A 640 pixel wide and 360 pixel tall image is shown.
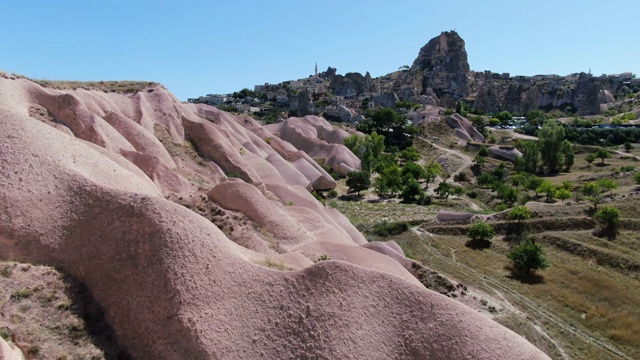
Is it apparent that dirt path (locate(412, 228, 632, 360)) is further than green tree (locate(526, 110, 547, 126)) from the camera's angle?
No

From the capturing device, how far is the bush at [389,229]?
3316 cm

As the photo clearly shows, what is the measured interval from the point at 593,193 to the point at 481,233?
49.5ft

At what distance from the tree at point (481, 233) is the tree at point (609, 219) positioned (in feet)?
22.8

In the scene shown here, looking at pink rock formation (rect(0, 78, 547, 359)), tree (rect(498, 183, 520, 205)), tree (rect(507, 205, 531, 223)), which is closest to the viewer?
pink rock formation (rect(0, 78, 547, 359))

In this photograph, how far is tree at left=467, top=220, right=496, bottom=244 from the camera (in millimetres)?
30281

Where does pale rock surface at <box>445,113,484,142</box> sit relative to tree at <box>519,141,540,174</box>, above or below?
above

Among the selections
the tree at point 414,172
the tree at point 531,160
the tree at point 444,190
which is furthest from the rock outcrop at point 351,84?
the tree at point 444,190

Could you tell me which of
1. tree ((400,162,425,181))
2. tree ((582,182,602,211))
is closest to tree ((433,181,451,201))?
tree ((400,162,425,181))

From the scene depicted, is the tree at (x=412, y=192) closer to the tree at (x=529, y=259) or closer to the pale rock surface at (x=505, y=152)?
the tree at (x=529, y=259)

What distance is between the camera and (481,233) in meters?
30.3

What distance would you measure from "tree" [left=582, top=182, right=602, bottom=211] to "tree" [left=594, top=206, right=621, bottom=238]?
7.93ft

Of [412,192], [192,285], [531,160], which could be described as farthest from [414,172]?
[192,285]

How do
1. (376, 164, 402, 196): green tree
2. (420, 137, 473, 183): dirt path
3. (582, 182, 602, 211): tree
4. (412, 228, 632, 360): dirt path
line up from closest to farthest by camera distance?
(412, 228, 632, 360): dirt path < (582, 182, 602, 211): tree < (376, 164, 402, 196): green tree < (420, 137, 473, 183): dirt path

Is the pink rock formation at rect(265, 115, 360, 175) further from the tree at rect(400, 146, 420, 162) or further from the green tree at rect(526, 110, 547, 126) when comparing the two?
the green tree at rect(526, 110, 547, 126)
